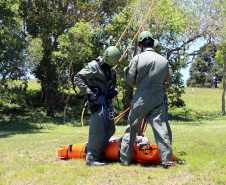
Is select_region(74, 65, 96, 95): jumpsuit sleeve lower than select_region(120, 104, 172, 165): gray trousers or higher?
higher

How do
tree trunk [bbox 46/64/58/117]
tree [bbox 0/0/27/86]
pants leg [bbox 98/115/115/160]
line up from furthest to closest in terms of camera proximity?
tree trunk [bbox 46/64/58/117], tree [bbox 0/0/27/86], pants leg [bbox 98/115/115/160]

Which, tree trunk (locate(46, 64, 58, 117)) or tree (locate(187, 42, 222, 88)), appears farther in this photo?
tree (locate(187, 42, 222, 88))

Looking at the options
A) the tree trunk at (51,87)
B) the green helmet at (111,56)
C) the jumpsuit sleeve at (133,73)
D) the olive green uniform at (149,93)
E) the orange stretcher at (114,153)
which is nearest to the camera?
the olive green uniform at (149,93)

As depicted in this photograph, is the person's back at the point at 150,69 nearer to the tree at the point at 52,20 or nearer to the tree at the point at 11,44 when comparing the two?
the tree at the point at 11,44

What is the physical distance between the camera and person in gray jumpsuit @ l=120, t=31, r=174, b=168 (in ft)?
18.6

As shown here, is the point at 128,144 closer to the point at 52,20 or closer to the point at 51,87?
the point at 52,20

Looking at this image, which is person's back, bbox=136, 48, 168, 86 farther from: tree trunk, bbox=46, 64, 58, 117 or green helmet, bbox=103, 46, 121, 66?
tree trunk, bbox=46, 64, 58, 117

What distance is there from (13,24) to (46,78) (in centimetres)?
747

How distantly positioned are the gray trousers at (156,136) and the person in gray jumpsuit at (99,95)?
1.78 feet

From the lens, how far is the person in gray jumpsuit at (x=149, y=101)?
18.6ft

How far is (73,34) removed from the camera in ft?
71.1

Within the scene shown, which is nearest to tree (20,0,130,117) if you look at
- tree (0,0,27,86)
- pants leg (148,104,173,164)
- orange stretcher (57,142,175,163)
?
tree (0,0,27,86)

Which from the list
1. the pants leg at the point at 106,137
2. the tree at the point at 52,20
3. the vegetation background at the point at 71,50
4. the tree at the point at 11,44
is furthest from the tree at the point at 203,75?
the pants leg at the point at 106,137

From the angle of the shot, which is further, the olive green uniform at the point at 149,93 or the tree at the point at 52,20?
the tree at the point at 52,20
